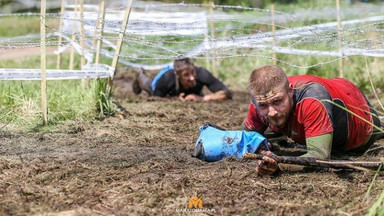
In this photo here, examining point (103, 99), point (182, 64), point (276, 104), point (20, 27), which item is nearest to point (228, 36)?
point (182, 64)

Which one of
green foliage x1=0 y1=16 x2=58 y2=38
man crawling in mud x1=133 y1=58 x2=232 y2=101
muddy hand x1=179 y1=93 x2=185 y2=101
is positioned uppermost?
man crawling in mud x1=133 y1=58 x2=232 y2=101

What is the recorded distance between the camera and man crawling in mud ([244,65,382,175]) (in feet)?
14.8

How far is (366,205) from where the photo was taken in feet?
12.4

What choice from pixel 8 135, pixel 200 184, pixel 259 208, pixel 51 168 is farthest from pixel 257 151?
pixel 8 135

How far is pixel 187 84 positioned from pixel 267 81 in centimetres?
506

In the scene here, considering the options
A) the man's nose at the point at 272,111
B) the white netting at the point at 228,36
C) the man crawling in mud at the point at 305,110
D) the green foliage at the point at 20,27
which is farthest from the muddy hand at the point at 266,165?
the green foliage at the point at 20,27

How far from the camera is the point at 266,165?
4.29m

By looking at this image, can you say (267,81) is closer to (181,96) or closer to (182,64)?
(182,64)

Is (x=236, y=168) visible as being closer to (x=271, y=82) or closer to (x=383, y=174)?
(x=271, y=82)

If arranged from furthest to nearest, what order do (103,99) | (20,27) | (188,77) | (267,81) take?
(20,27) → (188,77) → (103,99) → (267,81)

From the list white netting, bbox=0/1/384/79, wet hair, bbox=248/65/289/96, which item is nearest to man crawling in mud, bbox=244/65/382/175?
wet hair, bbox=248/65/289/96

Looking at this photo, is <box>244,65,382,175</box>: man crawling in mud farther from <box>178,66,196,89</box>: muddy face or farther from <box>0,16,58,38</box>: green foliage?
<box>0,16,58,38</box>: green foliage

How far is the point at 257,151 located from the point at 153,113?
2.83m

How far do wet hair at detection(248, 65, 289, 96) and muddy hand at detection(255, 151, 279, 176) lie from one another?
502 millimetres
